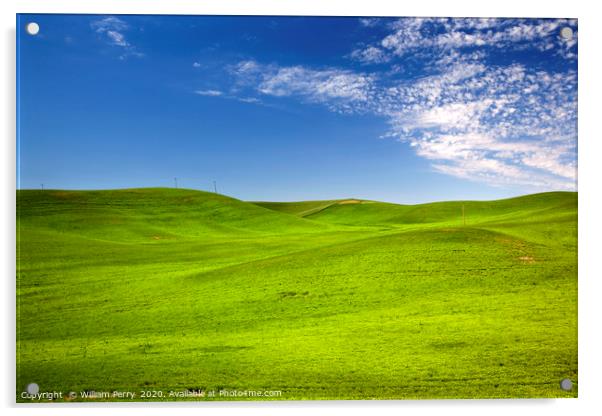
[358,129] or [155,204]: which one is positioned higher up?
[358,129]

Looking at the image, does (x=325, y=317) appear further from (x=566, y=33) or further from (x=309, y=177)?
(x=566, y=33)

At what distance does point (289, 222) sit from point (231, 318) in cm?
2216

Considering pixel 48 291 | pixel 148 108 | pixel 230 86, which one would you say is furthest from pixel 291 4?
pixel 48 291

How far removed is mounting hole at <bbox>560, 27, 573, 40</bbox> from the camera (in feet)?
27.6

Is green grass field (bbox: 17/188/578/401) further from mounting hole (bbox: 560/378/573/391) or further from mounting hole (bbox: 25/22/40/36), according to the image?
mounting hole (bbox: 25/22/40/36)

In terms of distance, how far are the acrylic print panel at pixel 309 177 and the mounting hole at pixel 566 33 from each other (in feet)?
0.15

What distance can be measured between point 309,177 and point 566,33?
711cm

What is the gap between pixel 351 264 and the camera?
12.8 metres

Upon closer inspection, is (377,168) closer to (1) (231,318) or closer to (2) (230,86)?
(2) (230,86)

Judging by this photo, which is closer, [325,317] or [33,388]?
[33,388]

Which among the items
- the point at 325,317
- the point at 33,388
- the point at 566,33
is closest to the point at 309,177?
the point at 325,317

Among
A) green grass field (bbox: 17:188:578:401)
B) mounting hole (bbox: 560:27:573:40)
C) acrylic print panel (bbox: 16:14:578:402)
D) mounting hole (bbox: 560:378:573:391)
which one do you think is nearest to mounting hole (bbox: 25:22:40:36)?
acrylic print panel (bbox: 16:14:578:402)

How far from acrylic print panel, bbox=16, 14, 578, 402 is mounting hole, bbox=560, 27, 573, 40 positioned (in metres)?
0.05

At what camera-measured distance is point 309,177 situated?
36.7 ft
